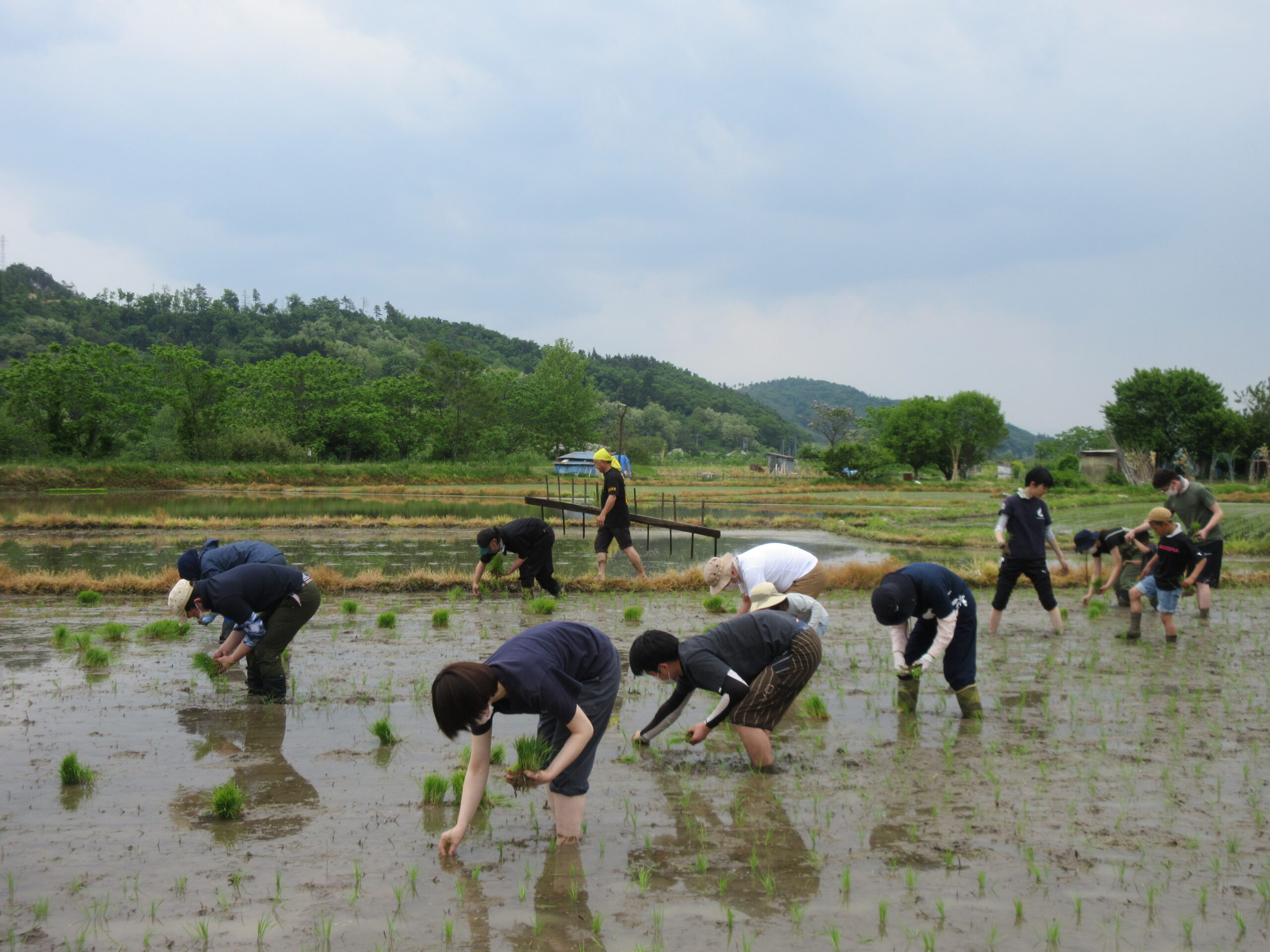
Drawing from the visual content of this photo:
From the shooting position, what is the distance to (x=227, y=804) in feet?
16.5

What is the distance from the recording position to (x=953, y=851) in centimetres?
466

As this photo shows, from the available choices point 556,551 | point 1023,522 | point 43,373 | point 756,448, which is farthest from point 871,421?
point 1023,522

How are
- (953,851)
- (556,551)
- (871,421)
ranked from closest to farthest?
(953,851)
(556,551)
(871,421)

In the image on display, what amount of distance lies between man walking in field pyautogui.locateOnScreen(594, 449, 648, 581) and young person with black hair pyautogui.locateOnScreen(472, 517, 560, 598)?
147cm

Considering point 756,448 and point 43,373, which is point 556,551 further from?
point 756,448

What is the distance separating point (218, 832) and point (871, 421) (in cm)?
9354

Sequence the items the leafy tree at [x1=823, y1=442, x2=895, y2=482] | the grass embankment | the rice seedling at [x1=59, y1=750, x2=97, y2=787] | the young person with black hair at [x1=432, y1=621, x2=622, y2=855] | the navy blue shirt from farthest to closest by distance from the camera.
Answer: the leafy tree at [x1=823, y1=442, x2=895, y2=482] < the grass embankment < the navy blue shirt < the rice seedling at [x1=59, y1=750, x2=97, y2=787] < the young person with black hair at [x1=432, y1=621, x2=622, y2=855]

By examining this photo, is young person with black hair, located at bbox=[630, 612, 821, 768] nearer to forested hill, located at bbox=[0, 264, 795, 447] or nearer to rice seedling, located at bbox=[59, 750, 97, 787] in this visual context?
rice seedling, located at bbox=[59, 750, 97, 787]

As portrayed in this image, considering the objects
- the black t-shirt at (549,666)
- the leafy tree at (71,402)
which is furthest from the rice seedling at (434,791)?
the leafy tree at (71,402)

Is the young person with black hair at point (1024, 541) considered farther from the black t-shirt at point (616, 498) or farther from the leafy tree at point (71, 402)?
the leafy tree at point (71, 402)

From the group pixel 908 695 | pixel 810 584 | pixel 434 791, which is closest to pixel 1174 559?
pixel 908 695

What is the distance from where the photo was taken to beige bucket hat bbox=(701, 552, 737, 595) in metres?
6.51

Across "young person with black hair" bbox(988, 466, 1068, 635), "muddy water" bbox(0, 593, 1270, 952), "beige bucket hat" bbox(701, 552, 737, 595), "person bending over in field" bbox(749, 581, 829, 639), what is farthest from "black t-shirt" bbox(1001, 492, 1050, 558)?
"beige bucket hat" bbox(701, 552, 737, 595)

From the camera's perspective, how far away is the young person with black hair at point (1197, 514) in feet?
33.9
